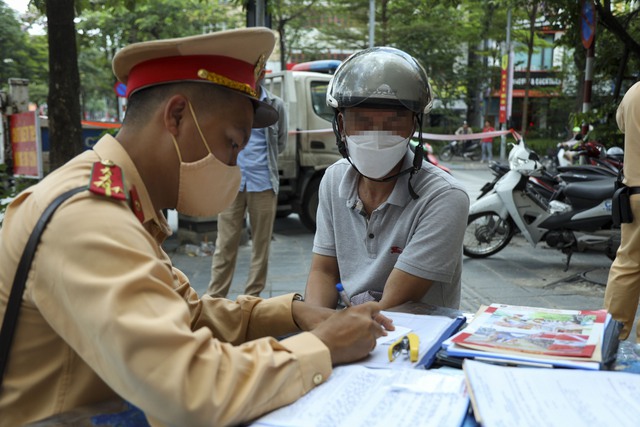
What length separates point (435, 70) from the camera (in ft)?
82.7

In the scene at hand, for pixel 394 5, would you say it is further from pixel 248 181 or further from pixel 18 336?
pixel 18 336

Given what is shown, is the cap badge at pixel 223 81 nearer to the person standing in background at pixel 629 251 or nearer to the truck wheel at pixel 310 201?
the person standing in background at pixel 629 251

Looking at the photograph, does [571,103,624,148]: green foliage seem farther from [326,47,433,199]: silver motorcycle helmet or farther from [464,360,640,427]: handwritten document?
[464,360,640,427]: handwritten document

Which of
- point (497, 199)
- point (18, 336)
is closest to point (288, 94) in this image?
point (497, 199)

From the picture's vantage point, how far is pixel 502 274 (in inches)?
241

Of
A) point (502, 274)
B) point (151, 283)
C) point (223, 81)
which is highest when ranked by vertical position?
point (223, 81)

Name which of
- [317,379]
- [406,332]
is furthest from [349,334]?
[406,332]

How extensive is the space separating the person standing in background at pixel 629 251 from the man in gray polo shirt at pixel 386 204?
2016mm

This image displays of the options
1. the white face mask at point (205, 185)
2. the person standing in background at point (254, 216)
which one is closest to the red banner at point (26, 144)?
the person standing in background at point (254, 216)

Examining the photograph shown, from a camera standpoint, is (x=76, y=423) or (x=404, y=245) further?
(x=404, y=245)

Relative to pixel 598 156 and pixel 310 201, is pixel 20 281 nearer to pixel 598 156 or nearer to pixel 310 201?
pixel 598 156

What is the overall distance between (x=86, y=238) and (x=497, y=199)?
19.5 feet

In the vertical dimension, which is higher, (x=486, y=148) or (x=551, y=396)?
(x=551, y=396)

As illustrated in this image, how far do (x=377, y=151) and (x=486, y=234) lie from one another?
188 inches
